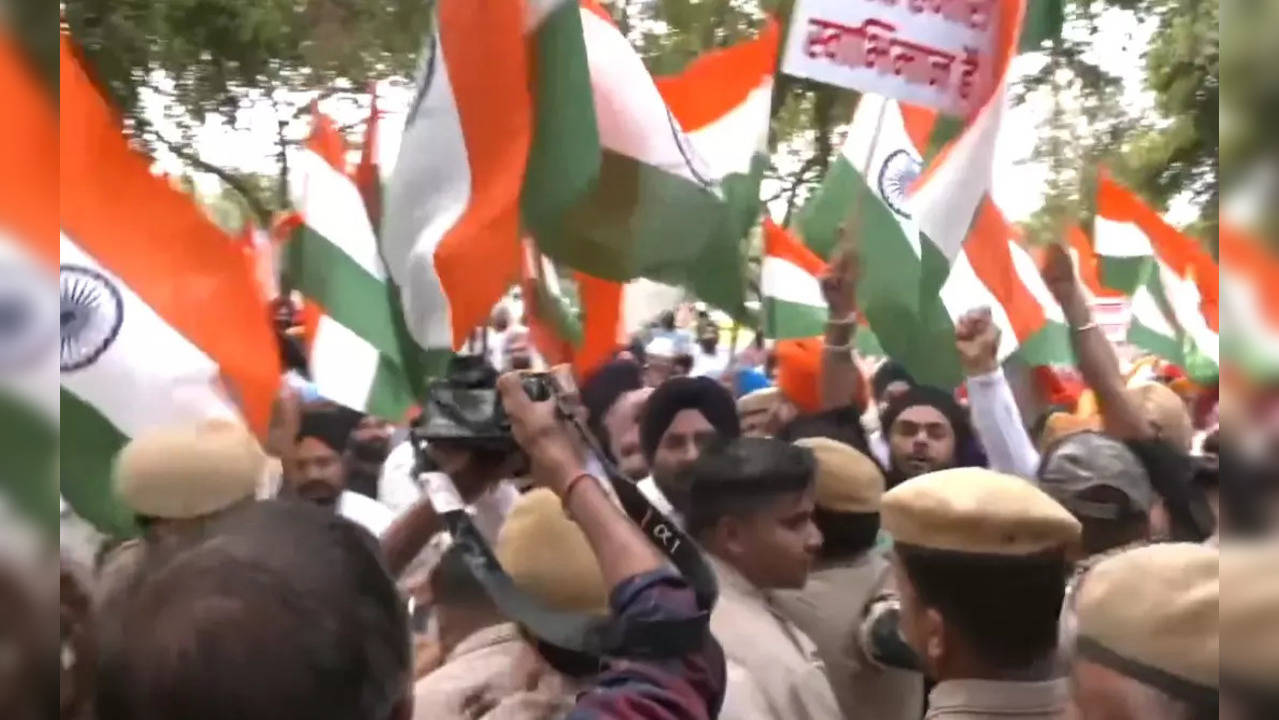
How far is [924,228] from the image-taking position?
149 inches

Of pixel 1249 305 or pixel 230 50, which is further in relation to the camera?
pixel 230 50

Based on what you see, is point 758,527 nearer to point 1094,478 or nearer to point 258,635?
point 1094,478

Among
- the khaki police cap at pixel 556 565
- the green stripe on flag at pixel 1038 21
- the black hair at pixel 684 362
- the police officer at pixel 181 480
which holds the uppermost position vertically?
the green stripe on flag at pixel 1038 21

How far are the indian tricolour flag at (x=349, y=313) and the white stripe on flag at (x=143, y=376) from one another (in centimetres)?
52

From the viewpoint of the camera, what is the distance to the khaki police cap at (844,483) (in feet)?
10.00

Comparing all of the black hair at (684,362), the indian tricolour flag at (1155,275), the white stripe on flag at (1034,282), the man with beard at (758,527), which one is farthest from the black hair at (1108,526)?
the black hair at (684,362)

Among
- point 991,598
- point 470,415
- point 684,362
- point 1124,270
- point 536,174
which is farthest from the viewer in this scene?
point 684,362

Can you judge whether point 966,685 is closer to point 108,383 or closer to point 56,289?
point 56,289

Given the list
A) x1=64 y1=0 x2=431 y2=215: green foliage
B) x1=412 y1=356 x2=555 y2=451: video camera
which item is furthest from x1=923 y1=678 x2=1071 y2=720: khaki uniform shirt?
x1=64 y1=0 x2=431 y2=215: green foliage

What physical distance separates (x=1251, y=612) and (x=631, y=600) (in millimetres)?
643

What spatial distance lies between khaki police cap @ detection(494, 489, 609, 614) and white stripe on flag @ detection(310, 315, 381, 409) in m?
1.66

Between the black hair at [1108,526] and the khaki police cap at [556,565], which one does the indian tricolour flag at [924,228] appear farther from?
the khaki police cap at [556,565]

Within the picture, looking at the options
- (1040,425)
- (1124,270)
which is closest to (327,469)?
(1040,425)

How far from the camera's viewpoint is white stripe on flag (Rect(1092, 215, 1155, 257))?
684 centimetres
